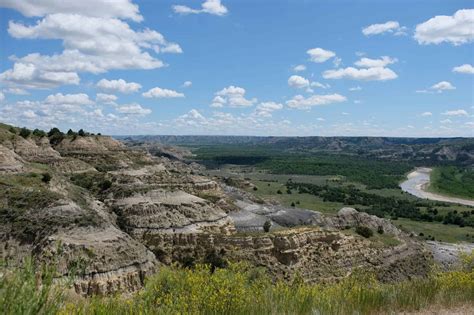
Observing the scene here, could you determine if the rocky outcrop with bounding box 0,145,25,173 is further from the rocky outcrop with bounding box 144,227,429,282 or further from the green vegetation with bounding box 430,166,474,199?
the green vegetation with bounding box 430,166,474,199

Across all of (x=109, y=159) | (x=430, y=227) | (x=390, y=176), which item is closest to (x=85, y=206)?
(x=109, y=159)

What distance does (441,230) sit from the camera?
84375 millimetres

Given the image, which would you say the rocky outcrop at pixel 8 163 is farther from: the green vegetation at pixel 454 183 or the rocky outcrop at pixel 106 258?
the green vegetation at pixel 454 183

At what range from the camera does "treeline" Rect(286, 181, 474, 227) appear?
3654 inches

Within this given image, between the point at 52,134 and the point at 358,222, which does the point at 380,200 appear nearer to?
the point at 358,222

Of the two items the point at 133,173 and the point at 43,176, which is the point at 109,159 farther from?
the point at 43,176

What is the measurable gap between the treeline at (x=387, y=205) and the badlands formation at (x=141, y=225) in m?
Answer: 34.8

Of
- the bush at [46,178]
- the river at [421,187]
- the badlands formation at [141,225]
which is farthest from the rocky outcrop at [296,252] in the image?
the river at [421,187]

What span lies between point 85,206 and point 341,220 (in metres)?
36.1

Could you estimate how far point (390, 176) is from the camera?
174000mm

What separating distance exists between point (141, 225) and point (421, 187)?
122 m

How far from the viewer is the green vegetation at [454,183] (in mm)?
133375

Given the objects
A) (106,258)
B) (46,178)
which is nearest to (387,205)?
(46,178)

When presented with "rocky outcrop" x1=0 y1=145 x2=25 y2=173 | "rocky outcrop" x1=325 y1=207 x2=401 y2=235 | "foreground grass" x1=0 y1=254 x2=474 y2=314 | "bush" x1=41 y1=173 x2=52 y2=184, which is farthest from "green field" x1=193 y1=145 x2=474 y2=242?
"foreground grass" x1=0 y1=254 x2=474 y2=314
